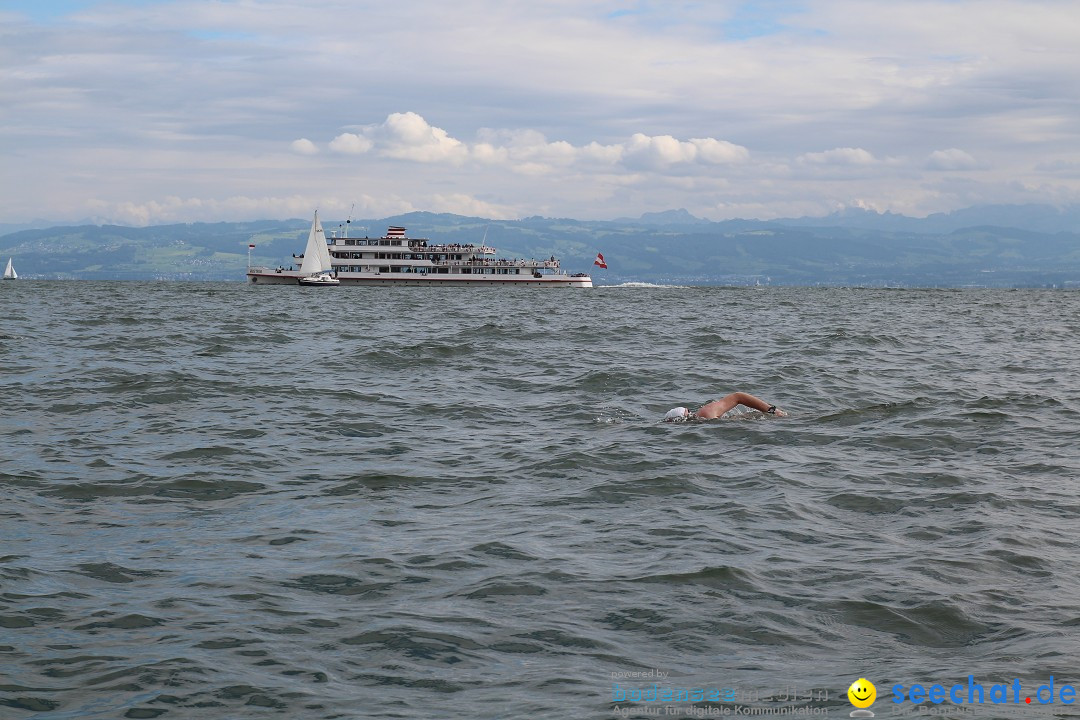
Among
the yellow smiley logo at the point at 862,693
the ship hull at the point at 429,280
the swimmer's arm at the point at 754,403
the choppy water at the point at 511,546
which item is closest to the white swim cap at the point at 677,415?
the choppy water at the point at 511,546

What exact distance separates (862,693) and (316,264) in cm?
11985

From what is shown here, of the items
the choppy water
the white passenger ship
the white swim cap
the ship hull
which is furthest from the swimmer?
the white passenger ship

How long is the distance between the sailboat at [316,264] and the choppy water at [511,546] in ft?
327

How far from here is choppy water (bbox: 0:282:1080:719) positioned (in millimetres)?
6625

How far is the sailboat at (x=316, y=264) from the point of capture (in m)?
120

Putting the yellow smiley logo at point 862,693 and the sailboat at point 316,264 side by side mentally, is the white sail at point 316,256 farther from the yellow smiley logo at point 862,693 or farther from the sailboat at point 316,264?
the yellow smiley logo at point 862,693

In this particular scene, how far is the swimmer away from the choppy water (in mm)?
336

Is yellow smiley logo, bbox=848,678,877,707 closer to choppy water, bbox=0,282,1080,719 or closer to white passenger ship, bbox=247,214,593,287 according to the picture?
choppy water, bbox=0,282,1080,719

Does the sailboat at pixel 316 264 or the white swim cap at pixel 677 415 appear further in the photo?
the sailboat at pixel 316 264

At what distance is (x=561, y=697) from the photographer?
6.28 metres

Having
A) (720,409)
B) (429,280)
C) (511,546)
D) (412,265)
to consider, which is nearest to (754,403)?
(720,409)

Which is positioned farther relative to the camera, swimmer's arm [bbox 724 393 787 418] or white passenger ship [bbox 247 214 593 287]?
white passenger ship [bbox 247 214 593 287]

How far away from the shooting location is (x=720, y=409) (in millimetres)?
17688

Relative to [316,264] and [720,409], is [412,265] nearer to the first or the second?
[316,264]
